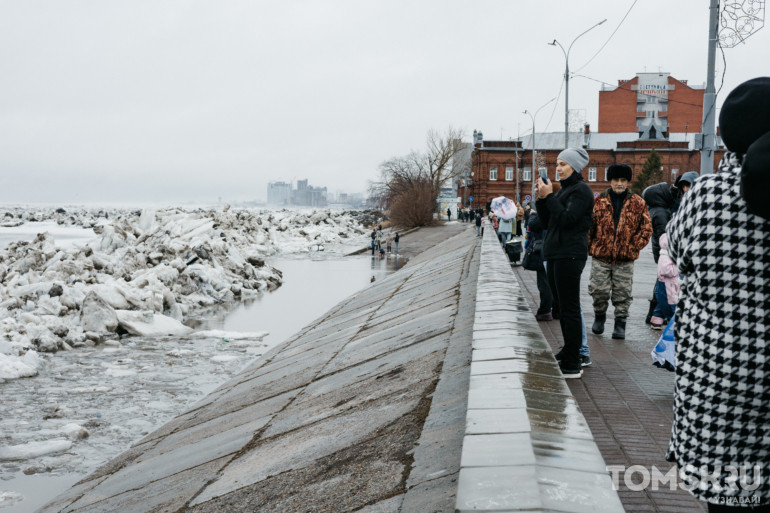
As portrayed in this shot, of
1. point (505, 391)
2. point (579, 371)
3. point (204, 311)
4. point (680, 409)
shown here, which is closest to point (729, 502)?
point (680, 409)

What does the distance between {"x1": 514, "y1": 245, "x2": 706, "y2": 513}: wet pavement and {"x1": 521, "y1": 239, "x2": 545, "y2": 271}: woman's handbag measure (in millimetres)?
702

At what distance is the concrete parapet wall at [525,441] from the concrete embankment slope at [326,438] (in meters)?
0.26

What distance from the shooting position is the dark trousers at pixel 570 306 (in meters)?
5.68

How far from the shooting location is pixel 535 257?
8.98 m

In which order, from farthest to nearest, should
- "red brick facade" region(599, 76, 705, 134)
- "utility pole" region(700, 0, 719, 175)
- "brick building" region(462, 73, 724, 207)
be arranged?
"red brick facade" region(599, 76, 705, 134) → "brick building" region(462, 73, 724, 207) → "utility pole" region(700, 0, 719, 175)

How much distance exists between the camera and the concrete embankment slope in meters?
4.01

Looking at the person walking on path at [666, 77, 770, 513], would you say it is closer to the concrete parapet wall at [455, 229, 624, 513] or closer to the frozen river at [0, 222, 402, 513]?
the concrete parapet wall at [455, 229, 624, 513]

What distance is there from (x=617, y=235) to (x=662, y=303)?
1.14 meters

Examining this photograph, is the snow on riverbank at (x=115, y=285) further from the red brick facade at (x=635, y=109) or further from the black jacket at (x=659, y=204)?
the red brick facade at (x=635, y=109)

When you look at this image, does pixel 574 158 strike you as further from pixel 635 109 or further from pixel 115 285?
pixel 635 109

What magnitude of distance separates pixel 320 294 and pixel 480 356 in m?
19.9

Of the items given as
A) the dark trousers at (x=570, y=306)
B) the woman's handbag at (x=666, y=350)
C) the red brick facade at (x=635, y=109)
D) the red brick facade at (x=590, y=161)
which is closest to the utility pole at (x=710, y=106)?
the dark trousers at (x=570, y=306)

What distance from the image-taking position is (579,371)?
584 cm

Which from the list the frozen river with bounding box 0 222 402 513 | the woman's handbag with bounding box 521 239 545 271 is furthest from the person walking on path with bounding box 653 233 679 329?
the frozen river with bounding box 0 222 402 513
